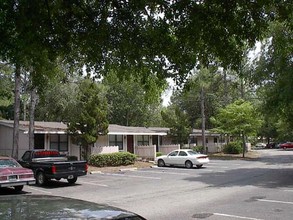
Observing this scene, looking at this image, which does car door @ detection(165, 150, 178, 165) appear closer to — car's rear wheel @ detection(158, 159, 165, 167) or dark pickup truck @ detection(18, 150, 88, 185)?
car's rear wheel @ detection(158, 159, 165, 167)

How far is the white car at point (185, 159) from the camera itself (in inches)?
1136

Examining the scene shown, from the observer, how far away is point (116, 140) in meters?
35.3

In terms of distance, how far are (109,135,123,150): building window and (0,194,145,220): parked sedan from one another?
31.6 m

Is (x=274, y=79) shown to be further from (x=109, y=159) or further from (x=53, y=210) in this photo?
(x=53, y=210)

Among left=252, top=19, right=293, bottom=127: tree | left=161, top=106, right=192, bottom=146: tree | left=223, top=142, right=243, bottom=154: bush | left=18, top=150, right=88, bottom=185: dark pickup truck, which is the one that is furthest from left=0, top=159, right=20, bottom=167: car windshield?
left=223, top=142, right=243, bottom=154: bush

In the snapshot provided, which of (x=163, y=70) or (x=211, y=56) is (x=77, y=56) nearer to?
(x=163, y=70)

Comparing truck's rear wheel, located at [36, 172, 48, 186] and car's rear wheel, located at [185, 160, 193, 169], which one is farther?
car's rear wheel, located at [185, 160, 193, 169]

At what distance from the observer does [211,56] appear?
7324 mm

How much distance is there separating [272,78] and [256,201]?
463 inches

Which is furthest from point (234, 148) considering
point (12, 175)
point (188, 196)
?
point (12, 175)

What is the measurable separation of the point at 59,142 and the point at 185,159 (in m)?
10.2

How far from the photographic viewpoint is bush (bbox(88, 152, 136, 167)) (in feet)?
92.6

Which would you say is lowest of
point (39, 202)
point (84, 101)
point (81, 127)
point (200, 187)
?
point (200, 187)

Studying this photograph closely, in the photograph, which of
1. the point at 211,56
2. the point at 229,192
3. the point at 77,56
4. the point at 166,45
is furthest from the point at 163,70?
the point at 229,192
